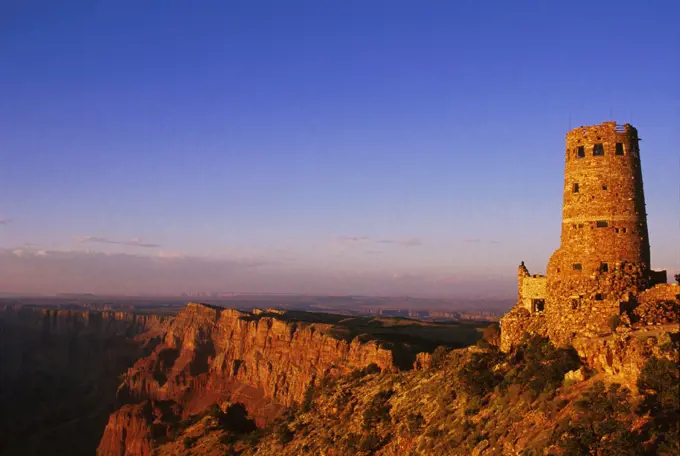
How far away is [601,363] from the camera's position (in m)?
18.4

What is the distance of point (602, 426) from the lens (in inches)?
624

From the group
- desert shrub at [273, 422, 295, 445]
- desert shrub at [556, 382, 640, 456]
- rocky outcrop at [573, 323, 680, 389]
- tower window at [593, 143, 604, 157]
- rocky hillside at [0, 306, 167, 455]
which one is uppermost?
tower window at [593, 143, 604, 157]

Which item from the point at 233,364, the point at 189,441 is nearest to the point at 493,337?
the point at 189,441

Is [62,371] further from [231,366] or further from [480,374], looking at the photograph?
[480,374]

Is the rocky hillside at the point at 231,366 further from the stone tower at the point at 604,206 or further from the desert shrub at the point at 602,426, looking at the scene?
the desert shrub at the point at 602,426

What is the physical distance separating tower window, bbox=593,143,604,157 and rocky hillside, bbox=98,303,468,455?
3301 cm

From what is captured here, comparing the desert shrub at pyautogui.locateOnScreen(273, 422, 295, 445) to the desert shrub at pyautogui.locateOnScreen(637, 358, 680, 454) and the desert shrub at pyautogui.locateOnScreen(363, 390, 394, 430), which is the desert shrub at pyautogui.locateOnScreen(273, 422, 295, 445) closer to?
the desert shrub at pyautogui.locateOnScreen(363, 390, 394, 430)

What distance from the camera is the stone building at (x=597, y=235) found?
21625 mm

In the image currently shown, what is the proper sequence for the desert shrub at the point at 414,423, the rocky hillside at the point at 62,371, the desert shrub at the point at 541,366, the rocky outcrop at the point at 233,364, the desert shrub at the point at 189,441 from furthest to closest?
1. the rocky hillside at the point at 62,371
2. the rocky outcrop at the point at 233,364
3. the desert shrub at the point at 189,441
4. the desert shrub at the point at 414,423
5. the desert shrub at the point at 541,366

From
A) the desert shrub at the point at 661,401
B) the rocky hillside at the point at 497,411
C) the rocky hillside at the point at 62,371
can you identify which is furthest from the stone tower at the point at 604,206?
the rocky hillside at the point at 62,371

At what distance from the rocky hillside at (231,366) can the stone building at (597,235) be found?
3157 cm

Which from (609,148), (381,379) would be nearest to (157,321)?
(381,379)

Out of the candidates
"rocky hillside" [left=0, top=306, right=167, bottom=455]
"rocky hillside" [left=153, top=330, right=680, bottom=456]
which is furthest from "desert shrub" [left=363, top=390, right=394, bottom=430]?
"rocky hillside" [left=0, top=306, right=167, bottom=455]

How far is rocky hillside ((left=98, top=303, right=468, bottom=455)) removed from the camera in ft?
230
